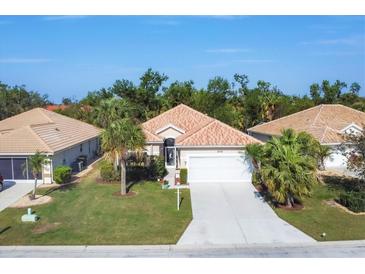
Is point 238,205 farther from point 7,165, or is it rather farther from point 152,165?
point 7,165

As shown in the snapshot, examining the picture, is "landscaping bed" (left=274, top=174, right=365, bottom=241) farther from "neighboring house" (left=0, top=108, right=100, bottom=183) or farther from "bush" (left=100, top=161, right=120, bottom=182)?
"neighboring house" (left=0, top=108, right=100, bottom=183)

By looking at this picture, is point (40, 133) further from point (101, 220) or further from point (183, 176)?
point (101, 220)

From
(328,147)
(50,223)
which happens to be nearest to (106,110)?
(50,223)

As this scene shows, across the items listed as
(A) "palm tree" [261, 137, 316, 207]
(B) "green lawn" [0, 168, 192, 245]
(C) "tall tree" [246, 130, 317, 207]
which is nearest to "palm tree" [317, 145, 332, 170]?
(C) "tall tree" [246, 130, 317, 207]

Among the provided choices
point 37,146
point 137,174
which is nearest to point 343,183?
point 137,174

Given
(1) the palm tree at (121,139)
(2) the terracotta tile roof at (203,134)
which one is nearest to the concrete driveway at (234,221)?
(2) the terracotta tile roof at (203,134)
